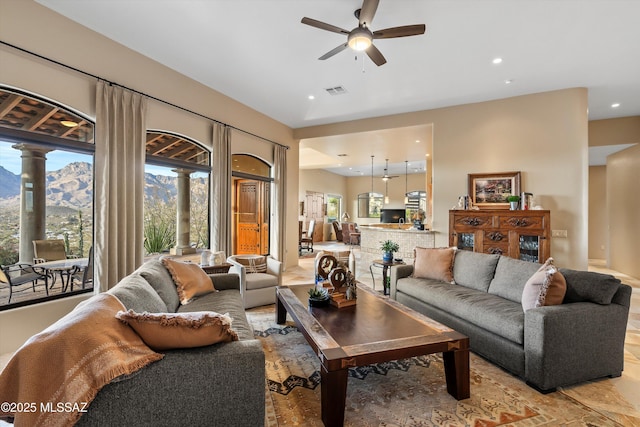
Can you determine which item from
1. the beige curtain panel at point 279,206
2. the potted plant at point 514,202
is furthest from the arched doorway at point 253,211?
the potted plant at point 514,202

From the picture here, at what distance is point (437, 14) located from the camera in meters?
3.08

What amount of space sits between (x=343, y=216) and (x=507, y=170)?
9.92 meters

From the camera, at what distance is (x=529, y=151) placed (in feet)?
16.8

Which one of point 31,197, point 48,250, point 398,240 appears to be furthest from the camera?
point 398,240

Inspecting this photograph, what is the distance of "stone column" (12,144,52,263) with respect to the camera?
3068 mm

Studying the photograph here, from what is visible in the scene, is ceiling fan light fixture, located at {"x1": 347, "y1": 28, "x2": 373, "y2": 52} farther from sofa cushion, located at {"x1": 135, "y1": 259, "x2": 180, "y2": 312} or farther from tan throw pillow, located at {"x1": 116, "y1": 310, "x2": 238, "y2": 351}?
sofa cushion, located at {"x1": 135, "y1": 259, "x2": 180, "y2": 312}

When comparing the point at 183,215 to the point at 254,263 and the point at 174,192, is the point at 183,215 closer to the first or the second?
the point at 174,192

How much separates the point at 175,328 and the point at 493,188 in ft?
18.6

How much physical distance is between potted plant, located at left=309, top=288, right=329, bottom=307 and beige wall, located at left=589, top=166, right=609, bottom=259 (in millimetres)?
9561

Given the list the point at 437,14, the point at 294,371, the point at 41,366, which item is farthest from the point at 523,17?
the point at 41,366

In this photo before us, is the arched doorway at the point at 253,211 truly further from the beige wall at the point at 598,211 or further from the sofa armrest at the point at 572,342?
the beige wall at the point at 598,211

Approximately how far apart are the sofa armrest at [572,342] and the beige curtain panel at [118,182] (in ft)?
13.9

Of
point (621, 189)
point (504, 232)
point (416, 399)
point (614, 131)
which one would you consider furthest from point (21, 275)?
point (621, 189)

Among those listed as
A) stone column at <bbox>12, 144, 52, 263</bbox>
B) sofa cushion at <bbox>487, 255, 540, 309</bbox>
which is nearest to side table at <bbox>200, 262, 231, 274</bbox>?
stone column at <bbox>12, 144, 52, 263</bbox>
